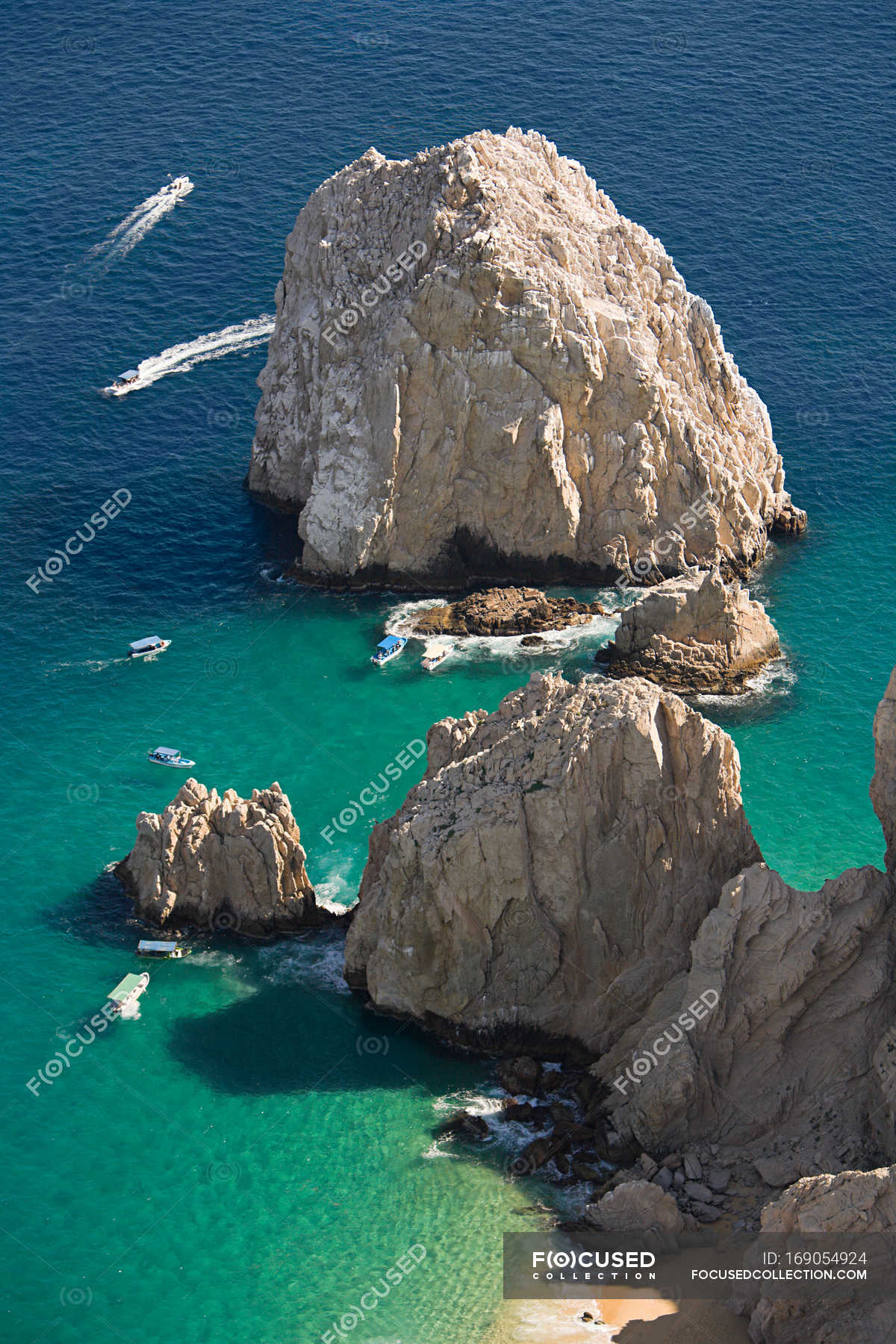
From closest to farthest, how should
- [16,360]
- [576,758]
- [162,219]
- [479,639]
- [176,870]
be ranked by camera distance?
[576,758] → [176,870] → [479,639] → [16,360] → [162,219]

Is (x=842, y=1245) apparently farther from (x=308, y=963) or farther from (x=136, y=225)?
(x=136, y=225)

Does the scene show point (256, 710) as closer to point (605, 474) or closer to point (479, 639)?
point (479, 639)

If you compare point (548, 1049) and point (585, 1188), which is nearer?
point (585, 1188)

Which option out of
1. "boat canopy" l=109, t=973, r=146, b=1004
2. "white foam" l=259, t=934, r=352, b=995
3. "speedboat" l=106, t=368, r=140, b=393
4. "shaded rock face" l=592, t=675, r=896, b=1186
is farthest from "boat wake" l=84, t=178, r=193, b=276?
"shaded rock face" l=592, t=675, r=896, b=1186

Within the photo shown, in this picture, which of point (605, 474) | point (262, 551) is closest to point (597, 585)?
point (605, 474)

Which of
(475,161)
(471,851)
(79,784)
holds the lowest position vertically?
(79,784)
